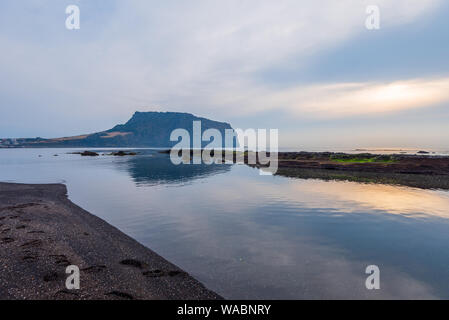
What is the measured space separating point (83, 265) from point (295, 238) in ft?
42.8


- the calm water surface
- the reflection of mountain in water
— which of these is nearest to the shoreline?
the calm water surface

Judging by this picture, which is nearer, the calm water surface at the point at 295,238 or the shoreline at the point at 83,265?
the shoreline at the point at 83,265

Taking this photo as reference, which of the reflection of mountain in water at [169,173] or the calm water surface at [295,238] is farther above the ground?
the reflection of mountain in water at [169,173]

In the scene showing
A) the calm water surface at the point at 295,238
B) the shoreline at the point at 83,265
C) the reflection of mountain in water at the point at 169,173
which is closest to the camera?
the shoreline at the point at 83,265

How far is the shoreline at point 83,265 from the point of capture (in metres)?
8.81

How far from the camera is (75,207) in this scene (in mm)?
23297

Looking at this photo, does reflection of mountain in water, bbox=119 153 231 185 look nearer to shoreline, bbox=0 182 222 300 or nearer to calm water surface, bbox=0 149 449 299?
calm water surface, bbox=0 149 449 299

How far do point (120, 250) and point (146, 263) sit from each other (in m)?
2.50

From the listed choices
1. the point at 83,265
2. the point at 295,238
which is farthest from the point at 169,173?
the point at 83,265

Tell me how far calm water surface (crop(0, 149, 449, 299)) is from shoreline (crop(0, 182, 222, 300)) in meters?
1.18

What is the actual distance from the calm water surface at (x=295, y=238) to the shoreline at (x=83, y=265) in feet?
3.88

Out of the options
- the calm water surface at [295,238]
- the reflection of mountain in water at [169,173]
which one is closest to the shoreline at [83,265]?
the calm water surface at [295,238]

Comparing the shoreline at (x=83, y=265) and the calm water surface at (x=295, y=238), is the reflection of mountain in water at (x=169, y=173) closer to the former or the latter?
the calm water surface at (x=295, y=238)
